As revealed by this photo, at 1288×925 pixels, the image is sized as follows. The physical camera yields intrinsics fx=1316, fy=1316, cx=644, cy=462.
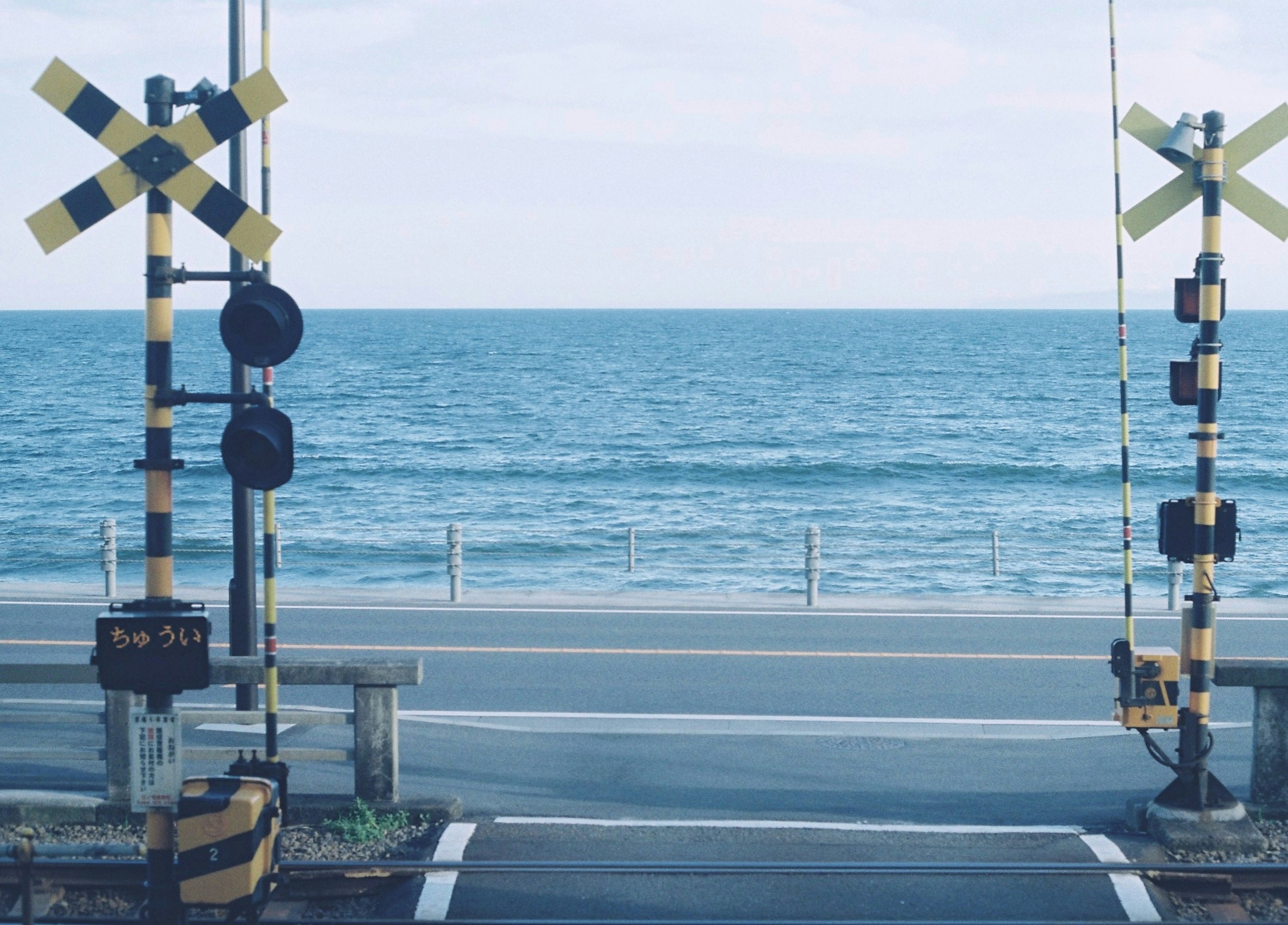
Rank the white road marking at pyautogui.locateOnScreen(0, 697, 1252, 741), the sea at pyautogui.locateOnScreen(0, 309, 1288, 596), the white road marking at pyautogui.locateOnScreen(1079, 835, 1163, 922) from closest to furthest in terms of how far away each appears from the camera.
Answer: the white road marking at pyautogui.locateOnScreen(1079, 835, 1163, 922) < the white road marking at pyautogui.locateOnScreen(0, 697, 1252, 741) < the sea at pyautogui.locateOnScreen(0, 309, 1288, 596)

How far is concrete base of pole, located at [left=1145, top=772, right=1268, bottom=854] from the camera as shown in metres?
7.95

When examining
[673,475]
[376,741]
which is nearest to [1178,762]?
[376,741]

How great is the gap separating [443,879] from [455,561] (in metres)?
11.5

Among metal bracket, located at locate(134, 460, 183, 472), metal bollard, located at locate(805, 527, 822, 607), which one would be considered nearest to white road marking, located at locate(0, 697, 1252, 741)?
metal bracket, located at locate(134, 460, 183, 472)

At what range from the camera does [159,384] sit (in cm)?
643

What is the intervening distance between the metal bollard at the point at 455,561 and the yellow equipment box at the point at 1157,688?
38.8ft

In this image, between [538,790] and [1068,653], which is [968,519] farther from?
[538,790]

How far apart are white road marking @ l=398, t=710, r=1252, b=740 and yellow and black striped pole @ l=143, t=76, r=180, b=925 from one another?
5.31m

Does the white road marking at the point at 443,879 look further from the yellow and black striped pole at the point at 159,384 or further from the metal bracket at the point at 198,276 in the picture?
the metal bracket at the point at 198,276

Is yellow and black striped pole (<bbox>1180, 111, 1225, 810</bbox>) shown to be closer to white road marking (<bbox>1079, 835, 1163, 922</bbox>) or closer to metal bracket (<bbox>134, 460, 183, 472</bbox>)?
white road marking (<bbox>1079, 835, 1163, 922</bbox>)

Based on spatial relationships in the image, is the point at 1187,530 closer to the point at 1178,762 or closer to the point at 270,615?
the point at 1178,762

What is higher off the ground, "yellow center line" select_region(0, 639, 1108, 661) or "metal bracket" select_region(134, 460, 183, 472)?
"metal bracket" select_region(134, 460, 183, 472)

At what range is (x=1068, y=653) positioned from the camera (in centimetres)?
1515

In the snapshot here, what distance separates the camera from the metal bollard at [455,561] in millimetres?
18750
